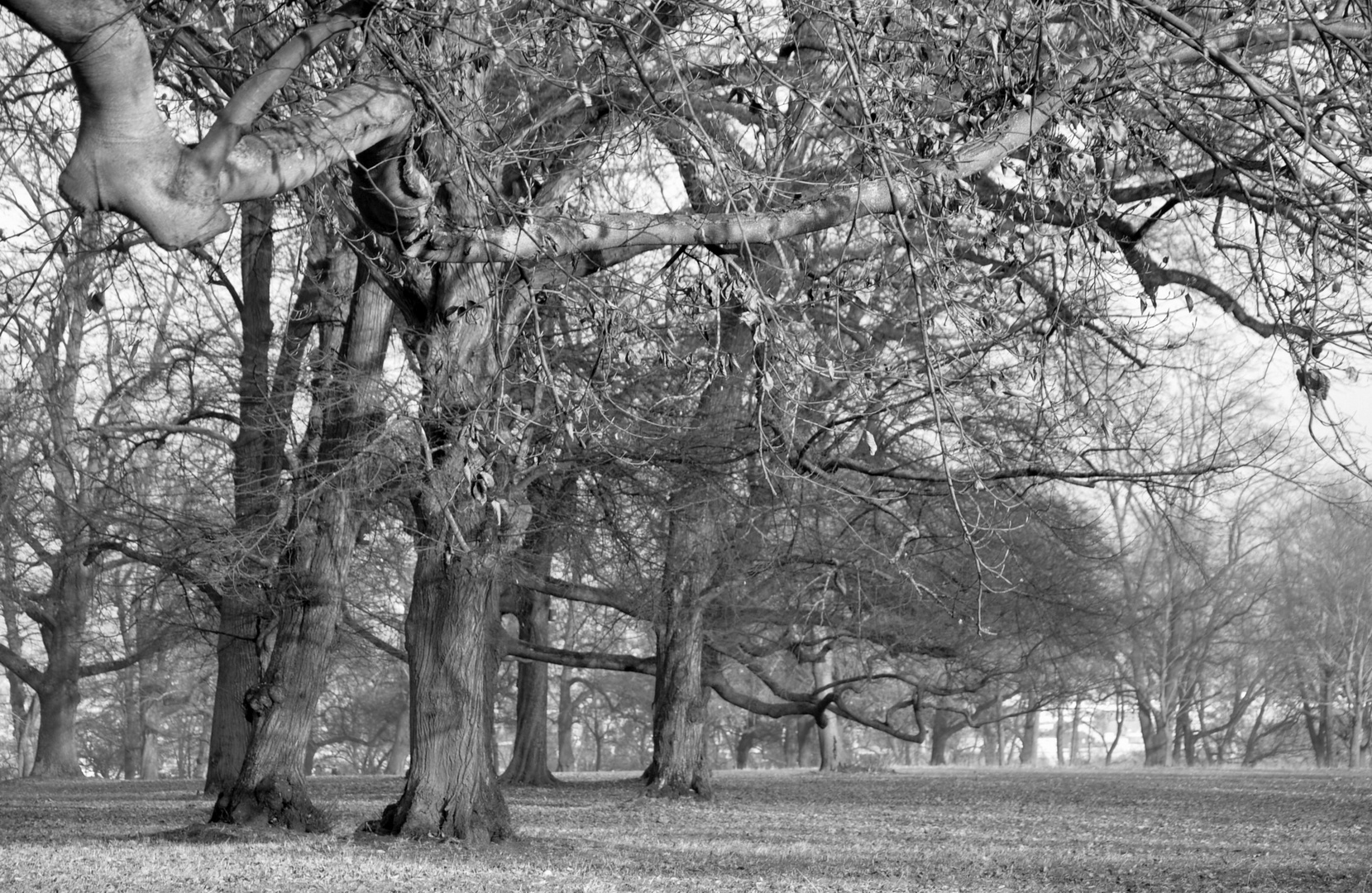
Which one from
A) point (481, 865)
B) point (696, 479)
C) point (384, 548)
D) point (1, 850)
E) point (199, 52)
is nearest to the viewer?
point (199, 52)

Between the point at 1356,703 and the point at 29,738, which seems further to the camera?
the point at 1356,703

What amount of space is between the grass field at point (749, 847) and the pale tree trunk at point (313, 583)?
63 cm

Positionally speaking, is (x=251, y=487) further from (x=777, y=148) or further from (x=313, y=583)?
(x=777, y=148)

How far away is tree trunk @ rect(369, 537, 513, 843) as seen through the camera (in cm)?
984

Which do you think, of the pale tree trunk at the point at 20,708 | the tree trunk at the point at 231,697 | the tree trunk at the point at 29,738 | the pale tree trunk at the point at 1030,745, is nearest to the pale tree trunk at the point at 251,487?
the tree trunk at the point at 231,697

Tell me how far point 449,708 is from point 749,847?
283cm

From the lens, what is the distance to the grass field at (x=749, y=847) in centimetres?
818

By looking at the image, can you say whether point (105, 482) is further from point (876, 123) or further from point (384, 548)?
point (876, 123)

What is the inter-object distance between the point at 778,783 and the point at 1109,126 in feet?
58.9

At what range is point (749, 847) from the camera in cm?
1065

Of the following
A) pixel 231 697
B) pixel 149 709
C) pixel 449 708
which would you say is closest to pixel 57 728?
pixel 149 709

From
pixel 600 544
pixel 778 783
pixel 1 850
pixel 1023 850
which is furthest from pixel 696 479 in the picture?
pixel 778 783

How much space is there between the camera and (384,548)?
51.8 feet

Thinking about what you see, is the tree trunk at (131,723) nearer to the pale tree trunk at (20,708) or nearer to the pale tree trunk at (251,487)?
the pale tree trunk at (20,708)
